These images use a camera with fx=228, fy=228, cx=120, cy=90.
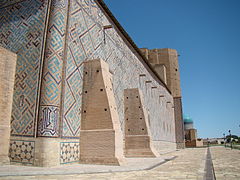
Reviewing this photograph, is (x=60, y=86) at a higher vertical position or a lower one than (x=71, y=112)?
higher

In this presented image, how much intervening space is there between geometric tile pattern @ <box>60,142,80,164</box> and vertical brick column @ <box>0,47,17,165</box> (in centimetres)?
129

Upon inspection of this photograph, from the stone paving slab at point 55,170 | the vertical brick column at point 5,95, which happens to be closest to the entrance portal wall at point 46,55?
the vertical brick column at point 5,95

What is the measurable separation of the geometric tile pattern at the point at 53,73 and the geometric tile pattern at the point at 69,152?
15.9 inches

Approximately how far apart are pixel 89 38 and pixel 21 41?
6.89 ft

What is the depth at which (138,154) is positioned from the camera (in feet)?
30.8

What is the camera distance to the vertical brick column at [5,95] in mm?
5363

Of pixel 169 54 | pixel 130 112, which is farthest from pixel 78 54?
pixel 169 54

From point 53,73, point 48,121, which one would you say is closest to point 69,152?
point 48,121

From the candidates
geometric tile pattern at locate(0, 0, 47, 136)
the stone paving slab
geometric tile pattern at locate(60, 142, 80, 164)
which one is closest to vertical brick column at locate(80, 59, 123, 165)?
geometric tile pattern at locate(60, 142, 80, 164)

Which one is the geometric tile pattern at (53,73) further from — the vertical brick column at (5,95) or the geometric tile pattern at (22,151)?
the vertical brick column at (5,95)

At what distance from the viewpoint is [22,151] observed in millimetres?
5305

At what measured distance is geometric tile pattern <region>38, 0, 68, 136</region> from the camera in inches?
210

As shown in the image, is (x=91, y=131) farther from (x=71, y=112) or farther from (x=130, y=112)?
(x=130, y=112)

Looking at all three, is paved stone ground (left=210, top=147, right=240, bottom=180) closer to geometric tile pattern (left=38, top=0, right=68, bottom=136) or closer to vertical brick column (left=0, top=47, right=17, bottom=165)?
geometric tile pattern (left=38, top=0, right=68, bottom=136)
